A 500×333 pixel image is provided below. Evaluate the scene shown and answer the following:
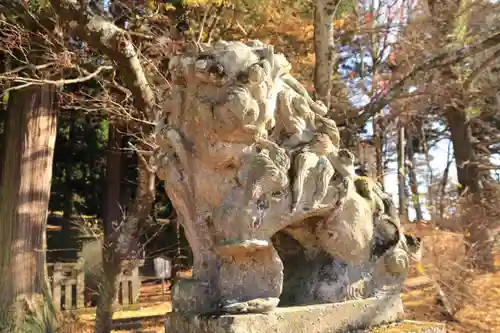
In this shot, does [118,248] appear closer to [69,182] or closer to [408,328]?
[408,328]

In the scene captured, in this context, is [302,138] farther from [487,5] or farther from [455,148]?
[455,148]

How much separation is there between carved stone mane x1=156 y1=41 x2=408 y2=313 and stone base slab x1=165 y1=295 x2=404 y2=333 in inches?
2.6

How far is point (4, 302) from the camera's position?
7152mm

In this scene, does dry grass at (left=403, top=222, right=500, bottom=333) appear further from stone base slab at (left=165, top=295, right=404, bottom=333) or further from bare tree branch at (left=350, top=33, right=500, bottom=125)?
stone base slab at (left=165, top=295, right=404, bottom=333)

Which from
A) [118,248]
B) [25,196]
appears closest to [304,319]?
[118,248]

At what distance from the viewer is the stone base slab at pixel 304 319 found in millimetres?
2014

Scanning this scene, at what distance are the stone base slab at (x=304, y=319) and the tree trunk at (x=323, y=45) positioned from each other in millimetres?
3434

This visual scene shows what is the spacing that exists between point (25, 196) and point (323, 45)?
16.9ft

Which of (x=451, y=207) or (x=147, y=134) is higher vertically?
(x=147, y=134)

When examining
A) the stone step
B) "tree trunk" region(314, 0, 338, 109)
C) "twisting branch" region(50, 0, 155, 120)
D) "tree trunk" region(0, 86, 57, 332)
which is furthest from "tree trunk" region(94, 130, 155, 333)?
the stone step

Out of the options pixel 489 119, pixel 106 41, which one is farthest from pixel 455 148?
pixel 106 41

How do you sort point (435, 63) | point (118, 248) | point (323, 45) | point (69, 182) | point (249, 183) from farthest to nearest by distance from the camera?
point (69, 182) < point (435, 63) < point (118, 248) < point (323, 45) < point (249, 183)

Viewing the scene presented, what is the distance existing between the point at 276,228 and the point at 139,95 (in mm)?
3863

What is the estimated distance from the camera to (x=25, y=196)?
758 cm
